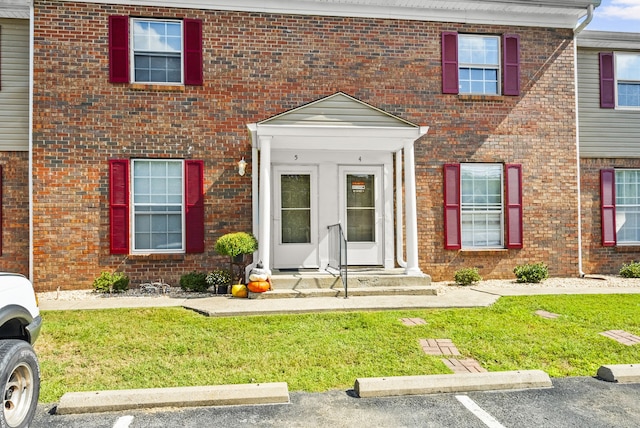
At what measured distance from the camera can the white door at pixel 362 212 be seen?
9.91m

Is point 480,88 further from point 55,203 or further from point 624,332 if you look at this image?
point 55,203

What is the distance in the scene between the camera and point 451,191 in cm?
1016

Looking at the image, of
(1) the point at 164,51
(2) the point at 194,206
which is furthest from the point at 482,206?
(1) the point at 164,51

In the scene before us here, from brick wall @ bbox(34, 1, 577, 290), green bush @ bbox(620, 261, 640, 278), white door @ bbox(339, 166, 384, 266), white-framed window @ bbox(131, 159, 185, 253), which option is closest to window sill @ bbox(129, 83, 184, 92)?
brick wall @ bbox(34, 1, 577, 290)

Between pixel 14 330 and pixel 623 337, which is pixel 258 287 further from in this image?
pixel 623 337

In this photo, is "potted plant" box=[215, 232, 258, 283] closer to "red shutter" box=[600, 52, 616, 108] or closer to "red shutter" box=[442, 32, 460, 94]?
"red shutter" box=[442, 32, 460, 94]

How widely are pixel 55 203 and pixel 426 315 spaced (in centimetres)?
726

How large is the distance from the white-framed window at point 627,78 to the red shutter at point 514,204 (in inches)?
132

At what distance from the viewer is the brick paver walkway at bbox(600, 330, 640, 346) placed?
5.42 metres

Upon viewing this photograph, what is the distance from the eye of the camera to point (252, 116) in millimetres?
9680

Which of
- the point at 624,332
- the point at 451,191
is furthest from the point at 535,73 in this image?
the point at 624,332

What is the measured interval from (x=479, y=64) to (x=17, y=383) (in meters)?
10.2

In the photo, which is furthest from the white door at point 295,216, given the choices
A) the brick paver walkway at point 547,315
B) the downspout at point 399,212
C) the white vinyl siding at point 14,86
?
the white vinyl siding at point 14,86

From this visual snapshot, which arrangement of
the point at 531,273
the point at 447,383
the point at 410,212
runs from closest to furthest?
the point at 447,383 → the point at 410,212 → the point at 531,273
